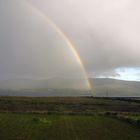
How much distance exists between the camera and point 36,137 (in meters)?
35.2

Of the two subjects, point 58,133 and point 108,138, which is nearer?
point 108,138

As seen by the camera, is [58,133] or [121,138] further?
[58,133]

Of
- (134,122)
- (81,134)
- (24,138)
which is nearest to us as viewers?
(24,138)

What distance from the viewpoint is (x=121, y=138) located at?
3538 centimetres

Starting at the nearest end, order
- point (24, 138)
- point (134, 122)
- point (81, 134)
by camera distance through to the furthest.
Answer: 1. point (24, 138)
2. point (81, 134)
3. point (134, 122)

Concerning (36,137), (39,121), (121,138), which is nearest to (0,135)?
(36,137)

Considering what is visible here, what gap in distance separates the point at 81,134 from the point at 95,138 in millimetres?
3427

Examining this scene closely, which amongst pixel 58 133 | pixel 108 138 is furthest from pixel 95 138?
pixel 58 133

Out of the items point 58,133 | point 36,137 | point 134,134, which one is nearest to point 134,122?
point 134,134

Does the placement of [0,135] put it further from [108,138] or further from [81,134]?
[108,138]

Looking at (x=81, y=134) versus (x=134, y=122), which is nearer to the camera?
(x=81, y=134)

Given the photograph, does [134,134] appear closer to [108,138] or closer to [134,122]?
[108,138]

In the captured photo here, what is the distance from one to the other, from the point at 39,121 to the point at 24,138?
59.6 ft

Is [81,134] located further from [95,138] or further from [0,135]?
[0,135]
